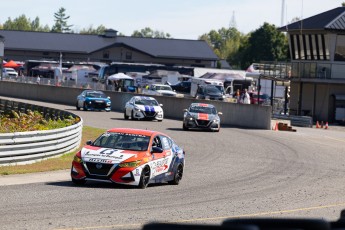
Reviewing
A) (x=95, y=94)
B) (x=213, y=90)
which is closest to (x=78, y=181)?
(x=95, y=94)

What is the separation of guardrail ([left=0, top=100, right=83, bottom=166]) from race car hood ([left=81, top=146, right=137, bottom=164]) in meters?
4.06

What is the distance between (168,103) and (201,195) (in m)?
38.9

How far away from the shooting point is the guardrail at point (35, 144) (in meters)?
23.1

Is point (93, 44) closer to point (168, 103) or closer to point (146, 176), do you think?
point (168, 103)

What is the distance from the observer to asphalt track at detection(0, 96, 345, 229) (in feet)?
47.9

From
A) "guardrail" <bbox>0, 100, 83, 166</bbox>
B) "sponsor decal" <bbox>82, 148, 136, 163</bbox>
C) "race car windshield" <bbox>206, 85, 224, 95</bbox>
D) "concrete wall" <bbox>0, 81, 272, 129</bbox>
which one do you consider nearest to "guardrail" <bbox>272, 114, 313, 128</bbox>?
"concrete wall" <bbox>0, 81, 272, 129</bbox>

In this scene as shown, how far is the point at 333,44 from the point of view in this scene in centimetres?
6019

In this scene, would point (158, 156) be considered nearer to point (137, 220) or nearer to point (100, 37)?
point (137, 220)

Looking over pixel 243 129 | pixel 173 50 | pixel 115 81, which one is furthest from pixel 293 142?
pixel 173 50

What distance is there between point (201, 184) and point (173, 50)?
111256 millimetres

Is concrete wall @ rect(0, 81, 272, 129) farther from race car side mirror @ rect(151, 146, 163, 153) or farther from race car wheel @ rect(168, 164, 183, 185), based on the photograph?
race car side mirror @ rect(151, 146, 163, 153)

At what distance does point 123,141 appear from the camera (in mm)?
20297

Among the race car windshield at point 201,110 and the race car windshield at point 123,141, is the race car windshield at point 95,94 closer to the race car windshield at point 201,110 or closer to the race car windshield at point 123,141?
the race car windshield at point 201,110

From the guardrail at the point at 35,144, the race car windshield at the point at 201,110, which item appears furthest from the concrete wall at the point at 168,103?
the guardrail at the point at 35,144
